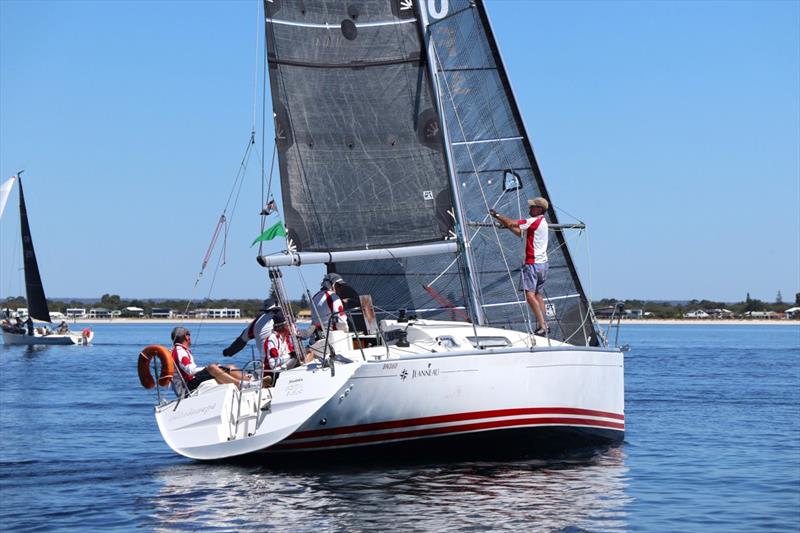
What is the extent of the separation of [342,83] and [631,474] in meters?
6.88

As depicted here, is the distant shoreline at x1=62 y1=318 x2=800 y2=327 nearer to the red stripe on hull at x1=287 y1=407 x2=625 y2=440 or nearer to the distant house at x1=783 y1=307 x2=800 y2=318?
the distant house at x1=783 y1=307 x2=800 y2=318

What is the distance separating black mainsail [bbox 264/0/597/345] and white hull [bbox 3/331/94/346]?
4458 cm

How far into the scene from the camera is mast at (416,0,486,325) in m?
16.3

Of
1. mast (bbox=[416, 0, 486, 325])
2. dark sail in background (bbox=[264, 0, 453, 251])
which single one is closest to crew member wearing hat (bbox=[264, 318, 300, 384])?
dark sail in background (bbox=[264, 0, 453, 251])

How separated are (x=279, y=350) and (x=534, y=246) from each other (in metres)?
3.55

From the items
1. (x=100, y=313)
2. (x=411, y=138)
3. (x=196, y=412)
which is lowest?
(x=196, y=412)

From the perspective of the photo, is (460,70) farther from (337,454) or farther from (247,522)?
(247,522)

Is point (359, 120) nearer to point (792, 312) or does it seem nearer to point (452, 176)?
point (452, 176)

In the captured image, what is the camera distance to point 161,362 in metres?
16.1

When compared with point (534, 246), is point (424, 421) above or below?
below

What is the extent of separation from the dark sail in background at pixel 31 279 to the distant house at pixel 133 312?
271 ft

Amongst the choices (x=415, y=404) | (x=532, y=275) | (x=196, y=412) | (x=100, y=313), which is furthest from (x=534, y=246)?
(x=100, y=313)

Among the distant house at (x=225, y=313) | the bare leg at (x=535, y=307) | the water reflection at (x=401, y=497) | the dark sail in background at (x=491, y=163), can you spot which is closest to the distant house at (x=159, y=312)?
the distant house at (x=225, y=313)

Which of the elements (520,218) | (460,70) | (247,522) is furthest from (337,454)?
(460,70)
